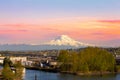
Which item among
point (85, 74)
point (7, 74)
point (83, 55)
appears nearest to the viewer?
point (7, 74)

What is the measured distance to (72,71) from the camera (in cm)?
3281

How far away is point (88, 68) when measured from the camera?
32906 mm

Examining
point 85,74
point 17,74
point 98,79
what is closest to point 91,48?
point 85,74

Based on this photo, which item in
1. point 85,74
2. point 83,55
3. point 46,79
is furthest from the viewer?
point 83,55

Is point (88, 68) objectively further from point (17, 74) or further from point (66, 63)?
point (17, 74)

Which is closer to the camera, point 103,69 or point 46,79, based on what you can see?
point 46,79

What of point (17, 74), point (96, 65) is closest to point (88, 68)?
point (96, 65)

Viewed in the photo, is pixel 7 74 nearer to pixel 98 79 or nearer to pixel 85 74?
pixel 98 79

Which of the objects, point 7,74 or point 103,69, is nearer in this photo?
point 7,74

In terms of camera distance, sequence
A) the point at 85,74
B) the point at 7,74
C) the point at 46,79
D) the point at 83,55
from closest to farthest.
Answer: the point at 7,74 → the point at 46,79 → the point at 85,74 → the point at 83,55

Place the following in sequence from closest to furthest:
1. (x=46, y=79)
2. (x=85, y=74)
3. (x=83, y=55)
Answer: (x=46, y=79) < (x=85, y=74) < (x=83, y=55)

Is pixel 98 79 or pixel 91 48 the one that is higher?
pixel 91 48

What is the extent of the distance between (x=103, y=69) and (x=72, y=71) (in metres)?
2.64

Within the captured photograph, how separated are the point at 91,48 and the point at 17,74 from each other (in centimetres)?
1259
